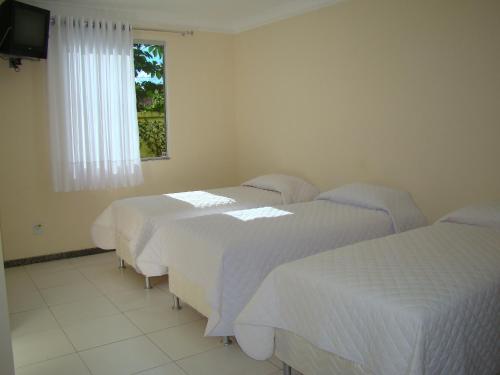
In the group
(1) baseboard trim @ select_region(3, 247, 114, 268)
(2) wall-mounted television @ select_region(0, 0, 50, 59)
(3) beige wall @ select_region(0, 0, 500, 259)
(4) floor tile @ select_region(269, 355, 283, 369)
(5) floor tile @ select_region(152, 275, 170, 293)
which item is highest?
(2) wall-mounted television @ select_region(0, 0, 50, 59)

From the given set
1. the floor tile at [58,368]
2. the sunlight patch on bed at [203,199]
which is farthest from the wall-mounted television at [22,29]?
the floor tile at [58,368]

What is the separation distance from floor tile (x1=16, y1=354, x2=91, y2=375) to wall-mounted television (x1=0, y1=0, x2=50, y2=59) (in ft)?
7.76

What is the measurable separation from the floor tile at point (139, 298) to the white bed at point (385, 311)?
1219 millimetres

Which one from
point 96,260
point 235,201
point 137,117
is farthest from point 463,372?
point 137,117

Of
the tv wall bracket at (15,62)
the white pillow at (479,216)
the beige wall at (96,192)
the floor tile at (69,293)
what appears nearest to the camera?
the white pillow at (479,216)

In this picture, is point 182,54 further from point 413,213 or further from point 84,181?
point 413,213

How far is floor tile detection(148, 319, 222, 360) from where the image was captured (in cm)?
261

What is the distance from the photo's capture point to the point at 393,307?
1711 mm

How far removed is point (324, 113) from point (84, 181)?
7.32 feet

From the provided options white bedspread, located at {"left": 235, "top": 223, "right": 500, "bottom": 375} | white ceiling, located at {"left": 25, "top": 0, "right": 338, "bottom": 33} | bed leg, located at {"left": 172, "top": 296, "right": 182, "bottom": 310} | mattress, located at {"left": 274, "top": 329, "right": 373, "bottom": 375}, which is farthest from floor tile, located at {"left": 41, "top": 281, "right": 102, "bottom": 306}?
white ceiling, located at {"left": 25, "top": 0, "right": 338, "bottom": 33}

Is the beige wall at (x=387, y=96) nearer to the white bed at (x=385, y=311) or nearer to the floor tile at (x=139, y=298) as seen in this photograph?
the white bed at (x=385, y=311)

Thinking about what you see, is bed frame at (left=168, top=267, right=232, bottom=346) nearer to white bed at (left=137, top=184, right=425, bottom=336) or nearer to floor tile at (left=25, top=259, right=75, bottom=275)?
white bed at (left=137, top=184, right=425, bottom=336)

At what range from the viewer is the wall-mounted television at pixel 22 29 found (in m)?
3.56

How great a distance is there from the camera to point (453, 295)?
5.88 feet
